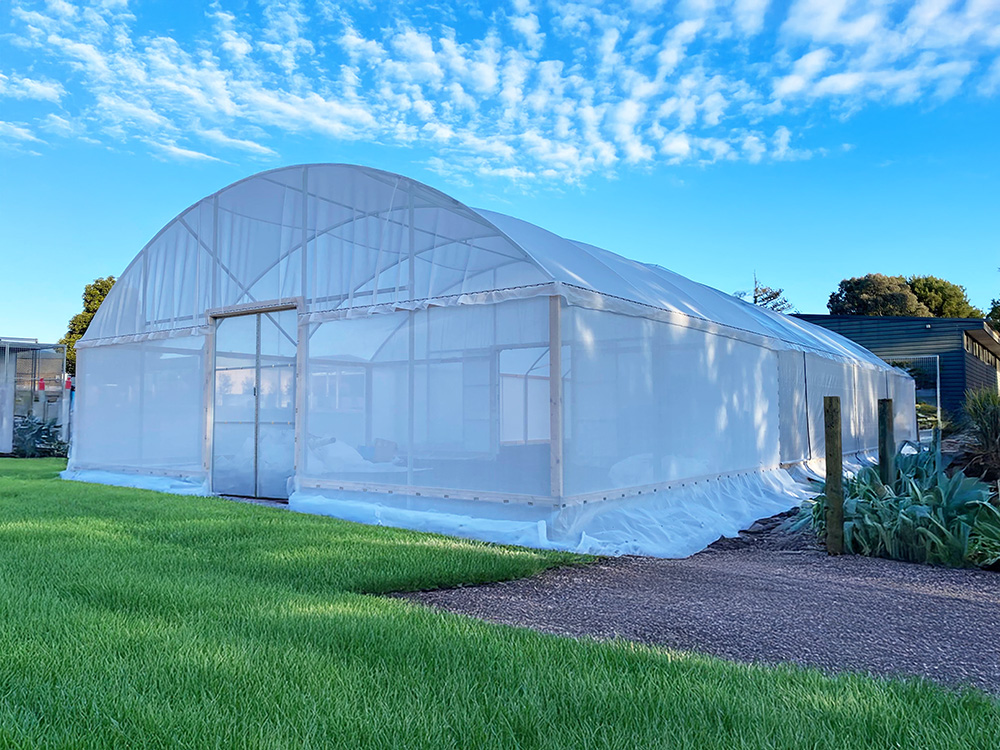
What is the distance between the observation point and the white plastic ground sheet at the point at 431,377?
281 inches

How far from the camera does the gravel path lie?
3623mm

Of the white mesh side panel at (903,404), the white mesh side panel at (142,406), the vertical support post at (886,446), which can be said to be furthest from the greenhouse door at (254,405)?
the white mesh side panel at (903,404)

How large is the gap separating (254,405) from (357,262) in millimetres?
2598

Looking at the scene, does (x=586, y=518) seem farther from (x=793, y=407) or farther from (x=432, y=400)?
(x=793, y=407)

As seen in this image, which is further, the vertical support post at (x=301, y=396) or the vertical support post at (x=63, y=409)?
the vertical support post at (x=63, y=409)

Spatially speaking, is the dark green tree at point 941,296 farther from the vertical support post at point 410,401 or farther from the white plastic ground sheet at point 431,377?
the vertical support post at point 410,401

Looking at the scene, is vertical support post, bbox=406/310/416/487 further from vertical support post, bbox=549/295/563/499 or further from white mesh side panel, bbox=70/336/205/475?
white mesh side panel, bbox=70/336/205/475

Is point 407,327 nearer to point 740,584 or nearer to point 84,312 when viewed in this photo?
point 740,584

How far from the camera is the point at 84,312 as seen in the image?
36.9 metres

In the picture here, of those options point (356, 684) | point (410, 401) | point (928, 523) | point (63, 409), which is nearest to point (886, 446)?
point (928, 523)

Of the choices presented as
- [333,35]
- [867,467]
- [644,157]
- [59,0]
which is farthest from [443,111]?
[867,467]

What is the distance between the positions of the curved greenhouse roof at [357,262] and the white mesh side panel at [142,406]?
42 cm

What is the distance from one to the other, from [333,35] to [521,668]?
33.4 feet

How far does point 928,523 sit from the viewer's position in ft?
21.0
